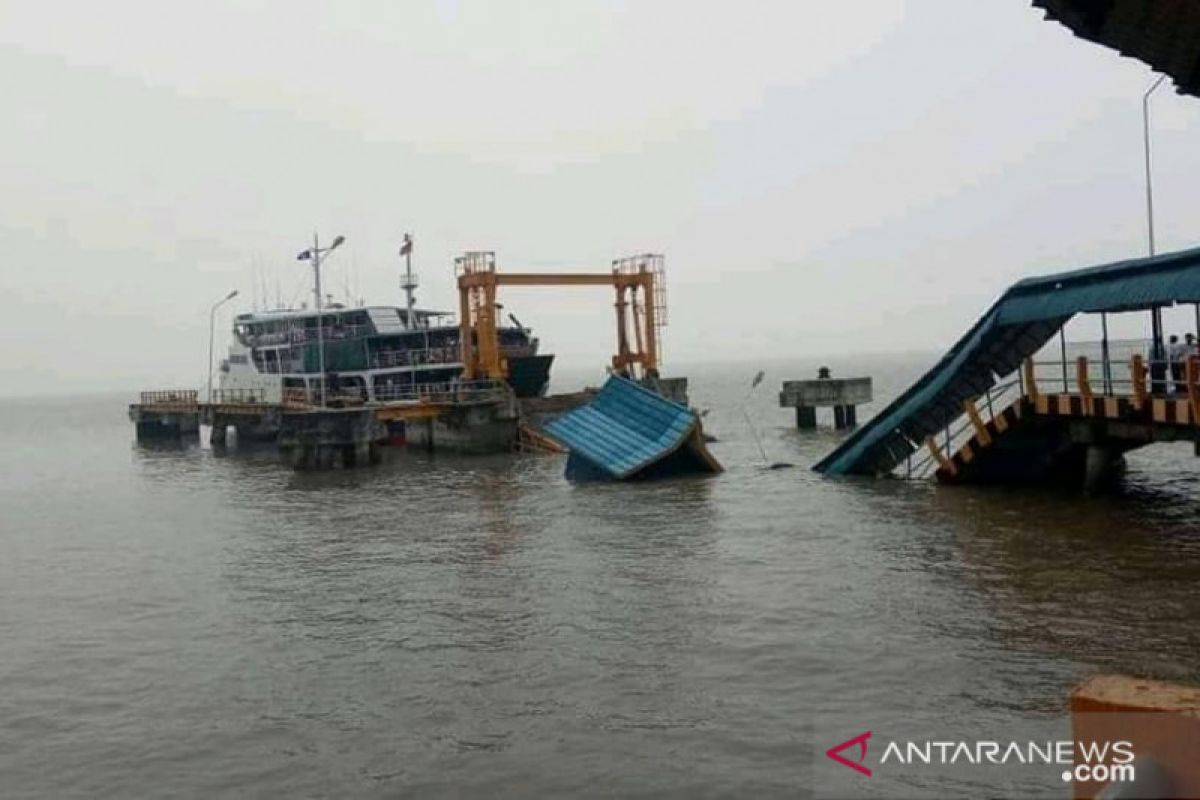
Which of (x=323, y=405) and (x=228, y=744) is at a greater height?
(x=323, y=405)

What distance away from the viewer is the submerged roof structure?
9.29m

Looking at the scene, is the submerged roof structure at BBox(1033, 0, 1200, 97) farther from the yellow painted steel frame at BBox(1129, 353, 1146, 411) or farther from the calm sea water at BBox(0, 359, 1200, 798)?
the yellow painted steel frame at BBox(1129, 353, 1146, 411)

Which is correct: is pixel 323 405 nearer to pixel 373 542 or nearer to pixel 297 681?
pixel 373 542

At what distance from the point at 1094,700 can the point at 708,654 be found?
7035 millimetres

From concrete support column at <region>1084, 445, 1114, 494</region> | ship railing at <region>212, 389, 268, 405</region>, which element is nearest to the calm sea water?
concrete support column at <region>1084, 445, 1114, 494</region>

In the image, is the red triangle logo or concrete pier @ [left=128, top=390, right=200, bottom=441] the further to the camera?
concrete pier @ [left=128, top=390, right=200, bottom=441]

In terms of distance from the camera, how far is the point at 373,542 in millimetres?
21859

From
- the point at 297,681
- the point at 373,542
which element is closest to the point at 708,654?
the point at 297,681

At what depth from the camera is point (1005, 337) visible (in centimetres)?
2361

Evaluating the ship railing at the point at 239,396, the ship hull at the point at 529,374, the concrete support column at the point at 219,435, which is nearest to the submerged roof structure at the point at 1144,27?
the ship hull at the point at 529,374

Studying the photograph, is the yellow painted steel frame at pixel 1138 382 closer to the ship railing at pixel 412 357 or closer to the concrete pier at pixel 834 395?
the concrete pier at pixel 834 395

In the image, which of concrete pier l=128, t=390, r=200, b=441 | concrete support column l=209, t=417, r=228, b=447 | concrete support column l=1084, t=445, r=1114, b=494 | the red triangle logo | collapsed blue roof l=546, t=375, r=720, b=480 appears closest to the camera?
the red triangle logo

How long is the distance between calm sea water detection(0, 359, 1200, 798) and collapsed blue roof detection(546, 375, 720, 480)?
479 centimetres

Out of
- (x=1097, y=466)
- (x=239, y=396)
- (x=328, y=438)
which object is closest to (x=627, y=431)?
(x=328, y=438)
